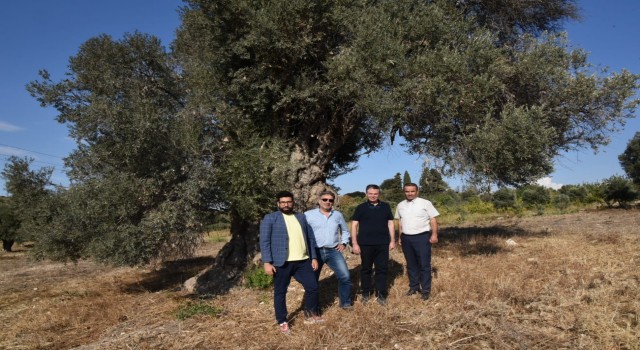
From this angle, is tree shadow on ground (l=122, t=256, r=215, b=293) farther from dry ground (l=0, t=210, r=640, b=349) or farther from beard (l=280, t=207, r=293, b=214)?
beard (l=280, t=207, r=293, b=214)

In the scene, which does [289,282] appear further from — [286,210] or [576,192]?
[576,192]

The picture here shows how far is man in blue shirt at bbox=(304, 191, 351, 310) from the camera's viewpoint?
6.88 m

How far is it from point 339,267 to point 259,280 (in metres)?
3.62

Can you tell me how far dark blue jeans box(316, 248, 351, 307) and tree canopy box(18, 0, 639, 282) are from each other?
263cm

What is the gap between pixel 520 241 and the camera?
41.3ft

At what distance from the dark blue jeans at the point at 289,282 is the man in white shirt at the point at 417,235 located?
1.93 metres

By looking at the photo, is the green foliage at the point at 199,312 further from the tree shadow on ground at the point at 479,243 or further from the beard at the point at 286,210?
the tree shadow on ground at the point at 479,243

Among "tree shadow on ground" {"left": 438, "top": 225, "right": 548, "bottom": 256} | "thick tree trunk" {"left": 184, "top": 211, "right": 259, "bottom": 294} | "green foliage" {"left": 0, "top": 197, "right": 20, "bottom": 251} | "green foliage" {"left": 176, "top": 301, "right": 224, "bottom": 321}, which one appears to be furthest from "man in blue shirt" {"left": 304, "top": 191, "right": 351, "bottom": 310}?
"green foliage" {"left": 0, "top": 197, "right": 20, "bottom": 251}

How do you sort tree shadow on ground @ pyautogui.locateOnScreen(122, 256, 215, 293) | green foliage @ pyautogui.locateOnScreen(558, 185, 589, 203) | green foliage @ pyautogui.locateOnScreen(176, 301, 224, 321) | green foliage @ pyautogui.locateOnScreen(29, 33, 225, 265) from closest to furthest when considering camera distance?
1. green foliage @ pyautogui.locateOnScreen(176, 301, 224, 321)
2. green foliage @ pyautogui.locateOnScreen(29, 33, 225, 265)
3. tree shadow on ground @ pyautogui.locateOnScreen(122, 256, 215, 293)
4. green foliage @ pyautogui.locateOnScreen(558, 185, 589, 203)

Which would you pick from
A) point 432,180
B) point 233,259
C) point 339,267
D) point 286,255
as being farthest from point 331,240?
point 233,259

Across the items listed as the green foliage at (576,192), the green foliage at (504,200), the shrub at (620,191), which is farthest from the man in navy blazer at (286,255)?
the green foliage at (576,192)

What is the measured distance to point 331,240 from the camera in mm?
6902

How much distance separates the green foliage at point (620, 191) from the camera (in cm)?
2334

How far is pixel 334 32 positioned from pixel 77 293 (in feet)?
33.9
